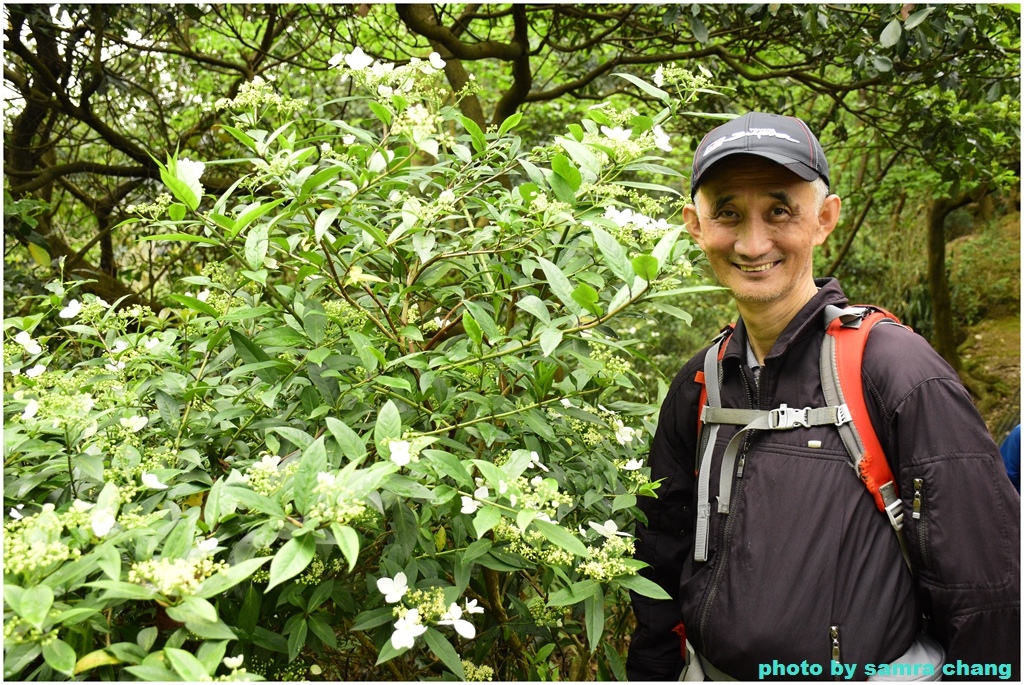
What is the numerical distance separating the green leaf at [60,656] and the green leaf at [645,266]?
1023mm

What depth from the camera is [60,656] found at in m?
1.09

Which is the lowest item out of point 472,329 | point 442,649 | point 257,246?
point 442,649

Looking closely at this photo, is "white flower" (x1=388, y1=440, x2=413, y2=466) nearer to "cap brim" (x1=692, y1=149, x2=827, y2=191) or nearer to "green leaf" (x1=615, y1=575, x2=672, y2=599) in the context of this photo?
"green leaf" (x1=615, y1=575, x2=672, y2=599)

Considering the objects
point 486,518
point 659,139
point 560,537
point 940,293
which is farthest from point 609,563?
point 940,293

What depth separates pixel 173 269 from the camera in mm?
4418

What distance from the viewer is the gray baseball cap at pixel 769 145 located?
5.44ft

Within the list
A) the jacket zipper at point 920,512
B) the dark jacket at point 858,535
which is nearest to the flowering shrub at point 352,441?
the dark jacket at point 858,535

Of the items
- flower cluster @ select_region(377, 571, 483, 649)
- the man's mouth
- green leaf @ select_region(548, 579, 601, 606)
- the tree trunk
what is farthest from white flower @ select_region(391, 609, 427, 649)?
the tree trunk

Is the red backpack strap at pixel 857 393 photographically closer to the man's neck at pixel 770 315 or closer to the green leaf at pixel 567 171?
the man's neck at pixel 770 315

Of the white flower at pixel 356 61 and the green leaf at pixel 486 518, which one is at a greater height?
the white flower at pixel 356 61

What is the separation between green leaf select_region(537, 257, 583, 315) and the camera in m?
1.44

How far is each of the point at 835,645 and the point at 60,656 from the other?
135 centimetres

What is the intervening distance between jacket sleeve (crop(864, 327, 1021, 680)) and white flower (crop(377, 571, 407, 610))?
97 centimetres

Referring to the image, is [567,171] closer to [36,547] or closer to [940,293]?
[36,547]
